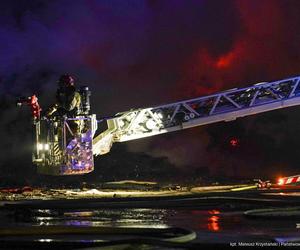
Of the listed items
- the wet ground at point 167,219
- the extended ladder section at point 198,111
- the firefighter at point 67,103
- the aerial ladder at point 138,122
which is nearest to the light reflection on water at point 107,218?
the wet ground at point 167,219

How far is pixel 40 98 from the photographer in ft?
54.2

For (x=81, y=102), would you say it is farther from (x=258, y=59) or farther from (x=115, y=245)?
(x=258, y=59)

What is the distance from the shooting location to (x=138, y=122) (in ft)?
41.8

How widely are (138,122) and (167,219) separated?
5163 mm

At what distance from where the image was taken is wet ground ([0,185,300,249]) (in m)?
5.79

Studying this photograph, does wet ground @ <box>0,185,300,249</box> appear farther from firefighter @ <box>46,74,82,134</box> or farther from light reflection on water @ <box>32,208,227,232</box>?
firefighter @ <box>46,74,82,134</box>

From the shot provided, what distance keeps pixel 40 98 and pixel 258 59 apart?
26.4 feet

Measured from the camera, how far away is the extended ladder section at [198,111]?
12.7 m

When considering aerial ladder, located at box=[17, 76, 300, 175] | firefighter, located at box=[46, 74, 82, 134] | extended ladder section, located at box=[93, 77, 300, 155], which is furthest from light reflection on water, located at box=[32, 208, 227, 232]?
extended ladder section, located at box=[93, 77, 300, 155]

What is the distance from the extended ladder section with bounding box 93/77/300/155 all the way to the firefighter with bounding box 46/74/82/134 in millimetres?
1036

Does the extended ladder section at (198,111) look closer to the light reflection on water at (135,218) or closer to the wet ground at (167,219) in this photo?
the wet ground at (167,219)

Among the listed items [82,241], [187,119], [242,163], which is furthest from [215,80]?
[82,241]

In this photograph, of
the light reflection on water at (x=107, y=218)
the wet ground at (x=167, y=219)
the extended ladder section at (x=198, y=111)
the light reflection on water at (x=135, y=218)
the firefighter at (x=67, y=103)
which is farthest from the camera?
the extended ladder section at (x=198, y=111)

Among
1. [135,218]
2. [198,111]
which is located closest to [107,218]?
[135,218]
